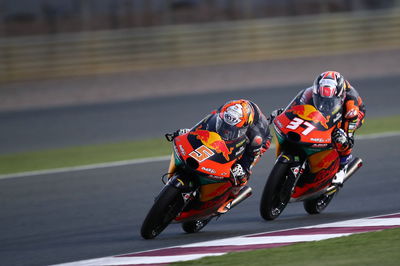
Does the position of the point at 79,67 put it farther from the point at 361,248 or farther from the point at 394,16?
the point at 361,248

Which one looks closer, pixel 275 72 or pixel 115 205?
pixel 115 205

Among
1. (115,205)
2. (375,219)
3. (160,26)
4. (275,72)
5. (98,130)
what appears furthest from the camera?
(160,26)

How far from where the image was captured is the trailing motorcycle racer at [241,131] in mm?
7574

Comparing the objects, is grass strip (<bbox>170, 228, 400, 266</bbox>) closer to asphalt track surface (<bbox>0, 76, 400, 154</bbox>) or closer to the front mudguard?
the front mudguard

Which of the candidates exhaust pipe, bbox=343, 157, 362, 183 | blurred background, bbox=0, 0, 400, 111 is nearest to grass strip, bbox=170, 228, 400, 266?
exhaust pipe, bbox=343, 157, 362, 183

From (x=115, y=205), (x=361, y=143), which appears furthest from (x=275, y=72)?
(x=115, y=205)

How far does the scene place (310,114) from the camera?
26.9ft

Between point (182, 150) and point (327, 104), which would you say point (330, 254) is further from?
point (327, 104)

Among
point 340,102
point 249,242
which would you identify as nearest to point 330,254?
point 249,242

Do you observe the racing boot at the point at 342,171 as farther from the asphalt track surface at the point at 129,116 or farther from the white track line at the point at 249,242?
the asphalt track surface at the point at 129,116

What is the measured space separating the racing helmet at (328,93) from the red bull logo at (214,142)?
4.25 feet

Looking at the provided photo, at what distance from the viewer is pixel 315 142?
807cm

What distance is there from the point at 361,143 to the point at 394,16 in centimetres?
1321

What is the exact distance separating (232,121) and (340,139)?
1.22m
